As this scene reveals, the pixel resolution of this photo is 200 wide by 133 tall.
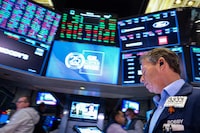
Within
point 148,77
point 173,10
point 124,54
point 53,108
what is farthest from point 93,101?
point 148,77

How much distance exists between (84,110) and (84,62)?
2314 millimetres

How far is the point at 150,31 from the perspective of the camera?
4344 mm

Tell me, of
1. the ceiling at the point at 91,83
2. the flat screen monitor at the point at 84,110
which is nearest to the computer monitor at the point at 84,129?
the ceiling at the point at 91,83

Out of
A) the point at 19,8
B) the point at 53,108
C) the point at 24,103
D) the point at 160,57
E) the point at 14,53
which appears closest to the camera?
the point at 160,57

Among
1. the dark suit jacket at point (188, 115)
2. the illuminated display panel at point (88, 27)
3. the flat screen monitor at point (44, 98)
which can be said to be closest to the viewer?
the dark suit jacket at point (188, 115)

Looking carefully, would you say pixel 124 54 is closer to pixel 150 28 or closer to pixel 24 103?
pixel 150 28

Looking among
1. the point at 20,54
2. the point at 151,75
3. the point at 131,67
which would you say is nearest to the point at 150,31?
the point at 131,67

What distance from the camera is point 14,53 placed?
3959 mm

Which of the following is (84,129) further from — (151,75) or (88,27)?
(88,27)

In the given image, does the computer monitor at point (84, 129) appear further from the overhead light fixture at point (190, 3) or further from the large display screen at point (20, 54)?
the overhead light fixture at point (190, 3)

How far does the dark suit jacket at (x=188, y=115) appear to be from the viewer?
3.16ft

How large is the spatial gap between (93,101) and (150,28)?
284 cm

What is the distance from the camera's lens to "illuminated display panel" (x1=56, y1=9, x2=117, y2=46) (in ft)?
15.0

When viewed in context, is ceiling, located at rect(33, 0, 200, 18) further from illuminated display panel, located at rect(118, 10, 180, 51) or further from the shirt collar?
the shirt collar
